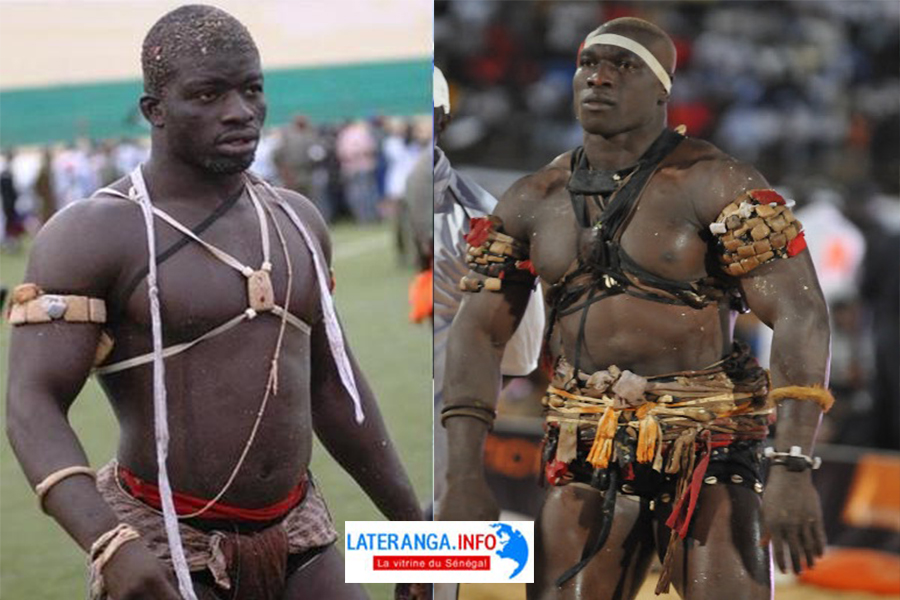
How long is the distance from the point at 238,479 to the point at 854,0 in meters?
10.5

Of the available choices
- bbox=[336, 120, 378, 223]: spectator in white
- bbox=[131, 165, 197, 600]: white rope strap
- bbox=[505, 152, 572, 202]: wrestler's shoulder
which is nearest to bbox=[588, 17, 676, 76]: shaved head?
bbox=[505, 152, 572, 202]: wrestler's shoulder

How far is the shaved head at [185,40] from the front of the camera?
9.78 feet

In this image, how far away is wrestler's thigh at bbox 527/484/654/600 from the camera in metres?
3.62

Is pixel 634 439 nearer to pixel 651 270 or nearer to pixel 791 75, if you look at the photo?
pixel 651 270

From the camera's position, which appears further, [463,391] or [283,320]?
[463,391]

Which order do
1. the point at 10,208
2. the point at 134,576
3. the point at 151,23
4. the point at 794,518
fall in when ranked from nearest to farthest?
the point at 134,576 < the point at 794,518 < the point at 151,23 < the point at 10,208

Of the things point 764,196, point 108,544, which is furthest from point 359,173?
point 108,544

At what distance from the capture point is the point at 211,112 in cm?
300

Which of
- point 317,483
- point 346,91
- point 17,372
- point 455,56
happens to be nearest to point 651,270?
point 317,483

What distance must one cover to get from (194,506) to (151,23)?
1193 mm

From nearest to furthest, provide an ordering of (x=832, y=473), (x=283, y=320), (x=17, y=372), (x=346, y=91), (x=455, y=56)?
(x=17, y=372)
(x=283, y=320)
(x=346, y=91)
(x=832, y=473)
(x=455, y=56)

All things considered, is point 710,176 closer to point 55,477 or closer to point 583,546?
point 583,546

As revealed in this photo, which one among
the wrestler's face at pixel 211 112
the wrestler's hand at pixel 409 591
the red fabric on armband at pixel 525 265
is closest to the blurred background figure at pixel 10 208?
the red fabric on armband at pixel 525 265

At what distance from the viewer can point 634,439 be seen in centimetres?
359
